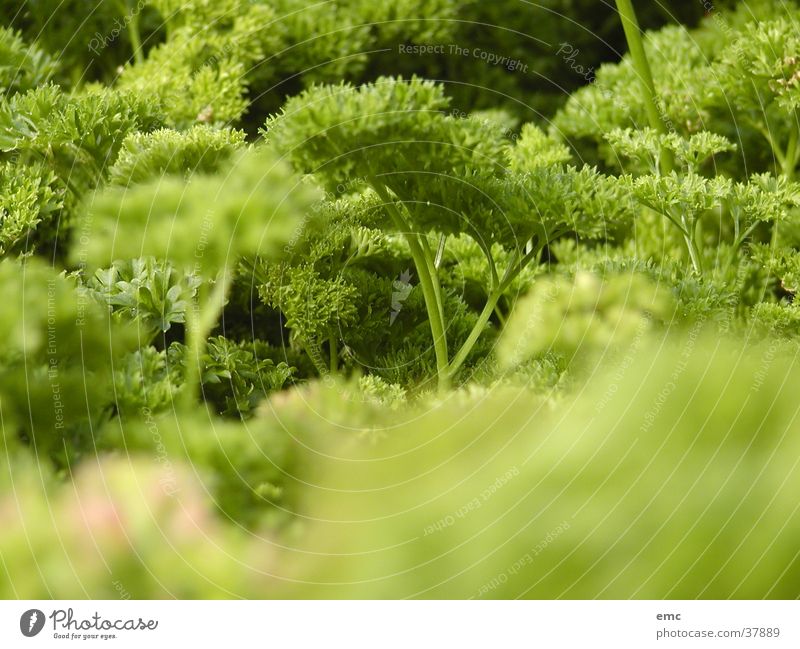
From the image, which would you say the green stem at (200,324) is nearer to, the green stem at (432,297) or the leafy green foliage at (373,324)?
the leafy green foliage at (373,324)

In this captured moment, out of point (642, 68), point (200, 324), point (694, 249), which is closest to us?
point (200, 324)

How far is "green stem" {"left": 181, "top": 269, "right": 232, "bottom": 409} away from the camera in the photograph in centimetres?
69

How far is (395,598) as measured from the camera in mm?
554

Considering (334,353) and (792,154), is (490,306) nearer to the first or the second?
(334,353)

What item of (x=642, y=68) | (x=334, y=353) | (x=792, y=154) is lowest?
(x=334, y=353)

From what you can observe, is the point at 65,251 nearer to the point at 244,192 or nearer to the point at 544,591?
the point at 244,192

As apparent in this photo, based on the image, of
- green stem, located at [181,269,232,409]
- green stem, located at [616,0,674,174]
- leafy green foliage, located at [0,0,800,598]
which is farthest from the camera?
green stem, located at [616,0,674,174]

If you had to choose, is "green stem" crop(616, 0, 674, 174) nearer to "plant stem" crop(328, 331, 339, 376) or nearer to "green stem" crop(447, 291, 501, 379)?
"green stem" crop(447, 291, 501, 379)

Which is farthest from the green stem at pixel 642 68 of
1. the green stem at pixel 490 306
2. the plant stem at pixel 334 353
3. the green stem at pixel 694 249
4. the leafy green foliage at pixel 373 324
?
the plant stem at pixel 334 353

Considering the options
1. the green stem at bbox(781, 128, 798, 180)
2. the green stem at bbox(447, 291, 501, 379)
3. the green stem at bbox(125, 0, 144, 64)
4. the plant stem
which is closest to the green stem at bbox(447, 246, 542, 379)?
the green stem at bbox(447, 291, 501, 379)

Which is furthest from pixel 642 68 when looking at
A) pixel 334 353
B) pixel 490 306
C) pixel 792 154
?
pixel 334 353

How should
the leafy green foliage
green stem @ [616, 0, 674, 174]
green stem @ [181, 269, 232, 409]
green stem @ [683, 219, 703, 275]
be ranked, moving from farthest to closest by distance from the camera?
green stem @ [616, 0, 674, 174]
green stem @ [683, 219, 703, 275]
green stem @ [181, 269, 232, 409]
the leafy green foliage

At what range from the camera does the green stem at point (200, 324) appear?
0.69 m

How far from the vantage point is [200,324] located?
2.37 feet
